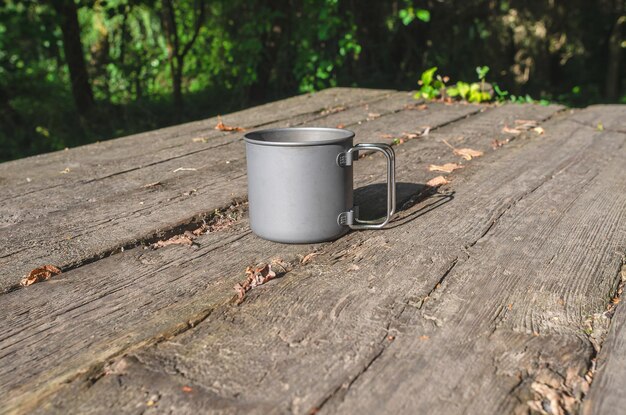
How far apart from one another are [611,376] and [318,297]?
0.47 metres

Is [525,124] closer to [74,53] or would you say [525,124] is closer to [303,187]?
[303,187]

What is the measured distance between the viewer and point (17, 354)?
0.99 metres

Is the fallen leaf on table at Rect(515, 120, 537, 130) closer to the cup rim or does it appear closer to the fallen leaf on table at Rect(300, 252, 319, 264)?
the cup rim

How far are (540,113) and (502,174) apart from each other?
1163mm

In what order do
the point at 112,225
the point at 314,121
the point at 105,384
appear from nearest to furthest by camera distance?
1. the point at 105,384
2. the point at 112,225
3. the point at 314,121

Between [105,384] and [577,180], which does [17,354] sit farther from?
[577,180]

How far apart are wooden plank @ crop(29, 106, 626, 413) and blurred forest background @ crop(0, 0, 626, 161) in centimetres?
369

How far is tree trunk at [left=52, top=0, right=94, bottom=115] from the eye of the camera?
5562mm

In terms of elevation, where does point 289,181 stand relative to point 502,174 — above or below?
above

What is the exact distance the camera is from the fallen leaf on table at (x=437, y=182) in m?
1.91

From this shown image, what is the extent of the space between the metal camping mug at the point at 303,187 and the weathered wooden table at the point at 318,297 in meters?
0.04

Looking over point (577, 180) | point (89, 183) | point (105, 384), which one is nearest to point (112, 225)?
point (89, 183)

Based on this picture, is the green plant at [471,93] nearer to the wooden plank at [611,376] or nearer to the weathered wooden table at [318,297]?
the weathered wooden table at [318,297]

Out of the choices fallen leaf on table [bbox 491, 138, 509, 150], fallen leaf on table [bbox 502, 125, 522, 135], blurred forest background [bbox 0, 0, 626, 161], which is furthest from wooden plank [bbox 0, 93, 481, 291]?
blurred forest background [bbox 0, 0, 626, 161]
